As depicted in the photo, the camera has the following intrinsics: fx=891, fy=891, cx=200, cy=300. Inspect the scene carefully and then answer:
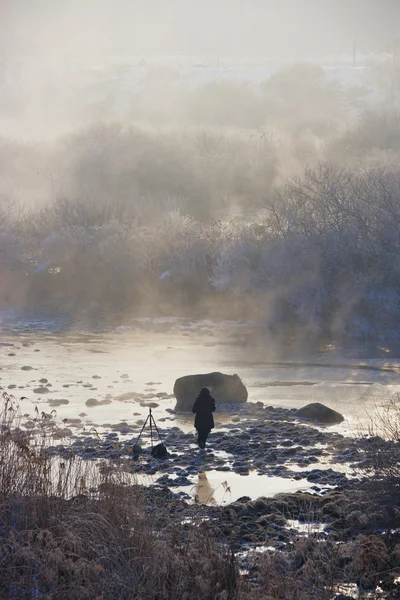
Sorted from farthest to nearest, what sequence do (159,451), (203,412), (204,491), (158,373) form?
1. (158,373)
2. (203,412)
3. (159,451)
4. (204,491)

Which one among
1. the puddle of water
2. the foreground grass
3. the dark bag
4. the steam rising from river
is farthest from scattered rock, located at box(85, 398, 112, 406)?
the steam rising from river

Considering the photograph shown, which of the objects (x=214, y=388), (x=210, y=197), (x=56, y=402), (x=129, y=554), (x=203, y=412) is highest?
(x=210, y=197)

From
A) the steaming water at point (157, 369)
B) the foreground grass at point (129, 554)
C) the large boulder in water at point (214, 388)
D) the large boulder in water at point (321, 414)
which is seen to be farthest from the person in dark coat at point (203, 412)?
the large boulder in water at point (214, 388)

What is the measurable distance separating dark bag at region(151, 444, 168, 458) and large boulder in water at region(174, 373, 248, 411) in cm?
480

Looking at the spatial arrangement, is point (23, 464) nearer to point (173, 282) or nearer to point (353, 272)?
point (353, 272)

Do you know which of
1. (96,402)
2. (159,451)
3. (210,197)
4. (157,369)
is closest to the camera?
(159,451)

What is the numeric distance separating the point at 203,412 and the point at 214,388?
549 cm

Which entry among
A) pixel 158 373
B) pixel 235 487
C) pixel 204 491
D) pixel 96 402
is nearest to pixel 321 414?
pixel 96 402

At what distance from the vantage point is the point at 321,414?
19.6 m

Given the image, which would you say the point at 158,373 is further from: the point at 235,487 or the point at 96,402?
the point at 235,487

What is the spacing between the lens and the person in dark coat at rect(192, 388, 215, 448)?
16188 mm

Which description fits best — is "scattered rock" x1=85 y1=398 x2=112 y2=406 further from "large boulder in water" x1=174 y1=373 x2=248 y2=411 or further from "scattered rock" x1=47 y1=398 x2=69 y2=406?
"large boulder in water" x1=174 y1=373 x2=248 y2=411

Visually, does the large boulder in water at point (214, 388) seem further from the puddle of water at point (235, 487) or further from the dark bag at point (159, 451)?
the puddle of water at point (235, 487)

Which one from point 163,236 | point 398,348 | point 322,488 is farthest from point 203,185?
point 322,488
